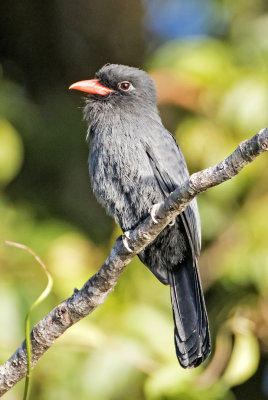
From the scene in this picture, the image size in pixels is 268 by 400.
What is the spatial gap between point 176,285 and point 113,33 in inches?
114

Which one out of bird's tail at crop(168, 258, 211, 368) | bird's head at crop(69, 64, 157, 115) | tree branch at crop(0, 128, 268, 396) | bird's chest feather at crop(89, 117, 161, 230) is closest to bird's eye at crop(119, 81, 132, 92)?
bird's head at crop(69, 64, 157, 115)

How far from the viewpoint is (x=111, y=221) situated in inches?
213

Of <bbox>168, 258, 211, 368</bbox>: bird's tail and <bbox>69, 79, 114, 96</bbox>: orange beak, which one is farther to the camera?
<bbox>69, 79, 114, 96</bbox>: orange beak

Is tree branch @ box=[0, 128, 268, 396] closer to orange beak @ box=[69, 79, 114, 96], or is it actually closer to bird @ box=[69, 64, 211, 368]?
bird @ box=[69, 64, 211, 368]

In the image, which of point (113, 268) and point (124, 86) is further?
point (124, 86)

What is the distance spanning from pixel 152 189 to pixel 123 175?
15 cm

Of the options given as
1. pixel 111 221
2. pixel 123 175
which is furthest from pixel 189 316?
pixel 111 221

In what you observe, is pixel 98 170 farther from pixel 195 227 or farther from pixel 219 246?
pixel 219 246

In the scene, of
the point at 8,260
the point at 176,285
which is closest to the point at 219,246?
the point at 176,285

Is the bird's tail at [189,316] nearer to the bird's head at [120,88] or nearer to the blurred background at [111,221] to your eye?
the blurred background at [111,221]

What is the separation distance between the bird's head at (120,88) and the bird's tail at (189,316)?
0.90 m

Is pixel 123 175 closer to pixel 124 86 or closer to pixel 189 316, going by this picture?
pixel 124 86

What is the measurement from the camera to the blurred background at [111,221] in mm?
3865

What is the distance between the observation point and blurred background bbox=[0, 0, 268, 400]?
3865 mm
